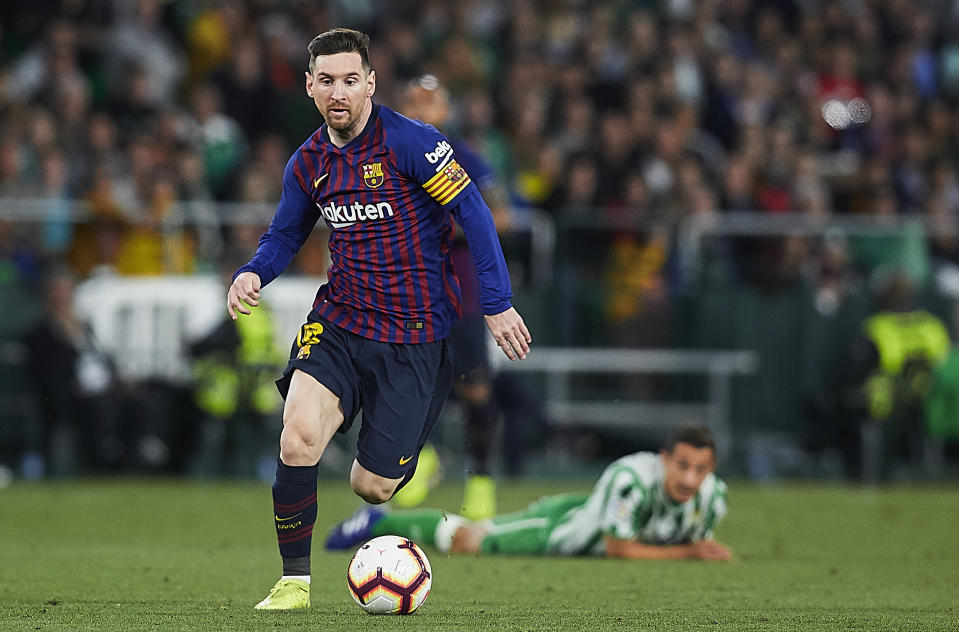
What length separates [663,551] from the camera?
8414 mm

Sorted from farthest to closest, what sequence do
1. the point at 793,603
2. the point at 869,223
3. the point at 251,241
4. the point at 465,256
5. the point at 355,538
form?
the point at 869,223, the point at 251,241, the point at 465,256, the point at 355,538, the point at 793,603

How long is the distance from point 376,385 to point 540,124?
1009cm

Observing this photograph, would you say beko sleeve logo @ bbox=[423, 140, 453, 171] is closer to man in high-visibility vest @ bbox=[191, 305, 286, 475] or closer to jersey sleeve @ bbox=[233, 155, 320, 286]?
jersey sleeve @ bbox=[233, 155, 320, 286]

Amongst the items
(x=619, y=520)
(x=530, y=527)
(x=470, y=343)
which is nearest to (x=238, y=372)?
(x=470, y=343)

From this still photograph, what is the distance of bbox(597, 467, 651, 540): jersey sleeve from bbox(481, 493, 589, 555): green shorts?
0.27 metres

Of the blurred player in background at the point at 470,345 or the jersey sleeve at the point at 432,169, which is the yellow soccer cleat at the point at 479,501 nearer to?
the blurred player in background at the point at 470,345

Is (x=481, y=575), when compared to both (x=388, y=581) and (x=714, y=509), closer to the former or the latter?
(x=714, y=509)

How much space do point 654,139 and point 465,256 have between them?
6943mm

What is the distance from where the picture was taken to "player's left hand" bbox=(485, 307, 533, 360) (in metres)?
6.04

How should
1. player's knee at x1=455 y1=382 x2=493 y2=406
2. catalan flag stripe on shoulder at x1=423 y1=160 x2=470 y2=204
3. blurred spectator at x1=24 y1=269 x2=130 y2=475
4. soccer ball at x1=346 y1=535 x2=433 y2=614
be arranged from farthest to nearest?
blurred spectator at x1=24 y1=269 x2=130 y2=475 → player's knee at x1=455 y1=382 x2=493 y2=406 → catalan flag stripe on shoulder at x1=423 y1=160 x2=470 y2=204 → soccer ball at x1=346 y1=535 x2=433 y2=614

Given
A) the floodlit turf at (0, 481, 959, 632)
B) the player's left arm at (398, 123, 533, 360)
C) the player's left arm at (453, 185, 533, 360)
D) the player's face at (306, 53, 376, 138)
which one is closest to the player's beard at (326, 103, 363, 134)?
the player's face at (306, 53, 376, 138)

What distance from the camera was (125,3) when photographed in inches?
647

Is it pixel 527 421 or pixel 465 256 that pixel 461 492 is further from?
pixel 465 256

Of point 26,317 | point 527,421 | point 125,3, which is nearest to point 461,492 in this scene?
point 527,421
